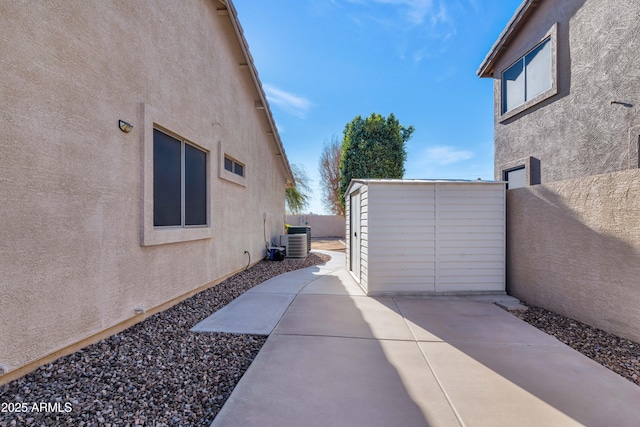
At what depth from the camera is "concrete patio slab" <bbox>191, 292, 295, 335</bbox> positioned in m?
3.87

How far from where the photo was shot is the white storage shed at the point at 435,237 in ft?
19.0

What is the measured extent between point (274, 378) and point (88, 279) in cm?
234

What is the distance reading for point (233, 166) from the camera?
24.0ft

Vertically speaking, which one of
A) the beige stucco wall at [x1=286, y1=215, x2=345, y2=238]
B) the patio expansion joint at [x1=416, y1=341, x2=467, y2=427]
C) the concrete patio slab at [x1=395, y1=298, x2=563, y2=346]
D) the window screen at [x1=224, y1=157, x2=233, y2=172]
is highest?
the window screen at [x1=224, y1=157, x2=233, y2=172]

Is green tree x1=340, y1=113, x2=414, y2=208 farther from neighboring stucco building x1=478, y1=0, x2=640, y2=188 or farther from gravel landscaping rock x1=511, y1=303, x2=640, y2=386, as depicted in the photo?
gravel landscaping rock x1=511, y1=303, x2=640, y2=386

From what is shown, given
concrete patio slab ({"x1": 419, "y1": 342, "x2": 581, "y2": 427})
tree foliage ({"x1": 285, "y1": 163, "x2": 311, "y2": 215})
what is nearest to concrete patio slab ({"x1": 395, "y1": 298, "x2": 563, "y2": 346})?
concrete patio slab ({"x1": 419, "y1": 342, "x2": 581, "y2": 427})

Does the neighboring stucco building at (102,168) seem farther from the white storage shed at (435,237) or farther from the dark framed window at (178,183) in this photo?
the white storage shed at (435,237)

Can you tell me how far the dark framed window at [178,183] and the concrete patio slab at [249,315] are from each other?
5.56ft

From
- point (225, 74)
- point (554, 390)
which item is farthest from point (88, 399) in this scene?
point (225, 74)

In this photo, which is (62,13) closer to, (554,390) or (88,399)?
(88,399)

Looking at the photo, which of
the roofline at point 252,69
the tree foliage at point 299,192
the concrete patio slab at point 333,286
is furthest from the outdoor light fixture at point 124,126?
the tree foliage at point 299,192

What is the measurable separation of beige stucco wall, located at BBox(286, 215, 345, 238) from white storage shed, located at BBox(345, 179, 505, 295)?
1708 centimetres

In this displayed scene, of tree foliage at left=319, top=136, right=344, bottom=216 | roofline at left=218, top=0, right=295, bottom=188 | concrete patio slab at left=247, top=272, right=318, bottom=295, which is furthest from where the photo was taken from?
tree foliage at left=319, top=136, right=344, bottom=216

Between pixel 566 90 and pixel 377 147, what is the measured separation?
12.2m
